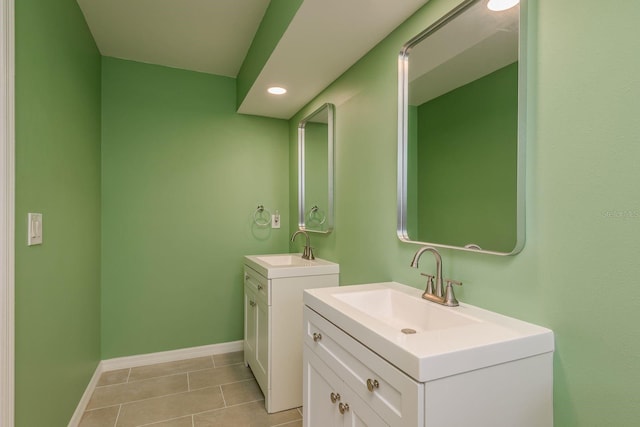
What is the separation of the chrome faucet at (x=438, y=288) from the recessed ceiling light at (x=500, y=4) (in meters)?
0.85

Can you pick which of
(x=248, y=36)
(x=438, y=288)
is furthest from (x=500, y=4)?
(x=248, y=36)

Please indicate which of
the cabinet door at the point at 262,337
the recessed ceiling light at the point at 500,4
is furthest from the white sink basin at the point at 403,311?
the recessed ceiling light at the point at 500,4

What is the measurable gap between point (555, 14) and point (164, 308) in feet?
9.77

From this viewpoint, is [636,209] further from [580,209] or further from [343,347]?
[343,347]

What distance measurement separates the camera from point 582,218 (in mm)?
912

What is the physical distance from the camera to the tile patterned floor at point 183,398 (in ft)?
6.50

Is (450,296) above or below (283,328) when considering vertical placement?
above

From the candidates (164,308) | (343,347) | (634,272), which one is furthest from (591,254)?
(164,308)

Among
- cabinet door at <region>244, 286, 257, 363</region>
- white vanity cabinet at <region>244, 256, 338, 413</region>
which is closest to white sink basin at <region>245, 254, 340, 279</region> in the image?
white vanity cabinet at <region>244, 256, 338, 413</region>

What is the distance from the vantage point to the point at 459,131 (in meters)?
1.34

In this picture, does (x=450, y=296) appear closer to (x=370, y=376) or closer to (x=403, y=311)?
(x=403, y=311)

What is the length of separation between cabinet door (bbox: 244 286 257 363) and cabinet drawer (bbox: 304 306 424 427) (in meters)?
1.16
